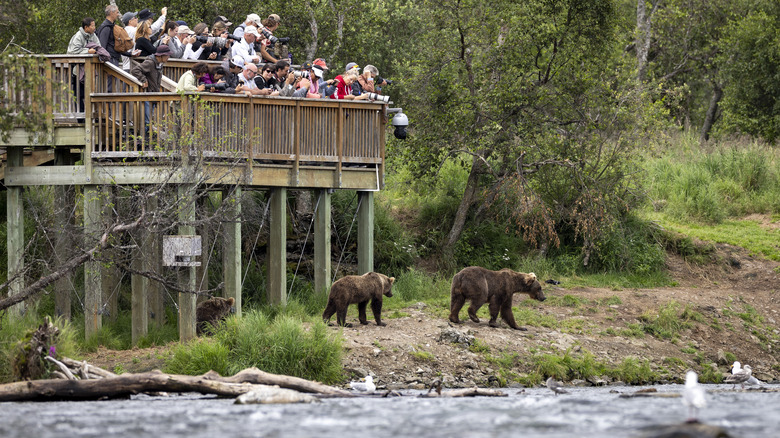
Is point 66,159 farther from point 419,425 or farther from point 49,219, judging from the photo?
point 419,425

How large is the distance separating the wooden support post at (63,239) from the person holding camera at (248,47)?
3622 millimetres

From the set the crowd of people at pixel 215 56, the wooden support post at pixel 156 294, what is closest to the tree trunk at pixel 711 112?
the crowd of people at pixel 215 56

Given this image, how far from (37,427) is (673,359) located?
12375mm

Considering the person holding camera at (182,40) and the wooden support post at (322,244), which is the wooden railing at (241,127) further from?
the person holding camera at (182,40)

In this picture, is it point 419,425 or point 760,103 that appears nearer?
point 419,425

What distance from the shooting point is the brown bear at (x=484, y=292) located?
18491 millimetres

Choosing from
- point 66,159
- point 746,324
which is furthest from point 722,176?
point 66,159

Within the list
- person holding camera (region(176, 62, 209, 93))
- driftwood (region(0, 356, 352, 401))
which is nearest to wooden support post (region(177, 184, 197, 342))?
person holding camera (region(176, 62, 209, 93))

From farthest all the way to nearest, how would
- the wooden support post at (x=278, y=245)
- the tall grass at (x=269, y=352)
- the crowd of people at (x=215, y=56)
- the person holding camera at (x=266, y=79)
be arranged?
1. the wooden support post at (x=278, y=245)
2. the person holding camera at (x=266, y=79)
3. the crowd of people at (x=215, y=56)
4. the tall grass at (x=269, y=352)

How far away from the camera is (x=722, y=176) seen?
2948 centimetres

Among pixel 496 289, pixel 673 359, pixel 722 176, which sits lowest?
pixel 673 359

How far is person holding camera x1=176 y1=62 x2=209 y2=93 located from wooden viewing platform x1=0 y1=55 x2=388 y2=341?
0.22 meters

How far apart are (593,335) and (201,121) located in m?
7.93

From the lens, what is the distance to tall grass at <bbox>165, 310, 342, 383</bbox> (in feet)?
50.7
